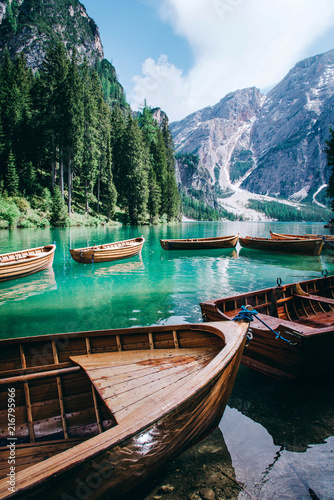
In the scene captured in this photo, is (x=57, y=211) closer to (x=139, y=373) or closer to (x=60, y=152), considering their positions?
(x=60, y=152)

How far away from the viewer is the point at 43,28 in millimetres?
118188

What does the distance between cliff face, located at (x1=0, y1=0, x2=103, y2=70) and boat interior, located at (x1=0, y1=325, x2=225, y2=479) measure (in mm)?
124598

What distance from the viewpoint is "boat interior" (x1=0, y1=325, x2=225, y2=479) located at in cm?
314

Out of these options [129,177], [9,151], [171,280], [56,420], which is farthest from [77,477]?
[129,177]

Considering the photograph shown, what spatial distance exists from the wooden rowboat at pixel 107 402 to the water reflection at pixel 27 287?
7748 mm

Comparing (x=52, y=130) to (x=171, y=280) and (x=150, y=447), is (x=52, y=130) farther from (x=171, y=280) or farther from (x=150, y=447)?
(x=150, y=447)

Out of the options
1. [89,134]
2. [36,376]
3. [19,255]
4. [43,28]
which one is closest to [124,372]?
[36,376]

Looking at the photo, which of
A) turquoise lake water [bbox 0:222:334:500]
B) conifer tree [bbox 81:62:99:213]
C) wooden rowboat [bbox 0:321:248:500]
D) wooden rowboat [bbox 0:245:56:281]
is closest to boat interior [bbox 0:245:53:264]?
wooden rowboat [bbox 0:245:56:281]

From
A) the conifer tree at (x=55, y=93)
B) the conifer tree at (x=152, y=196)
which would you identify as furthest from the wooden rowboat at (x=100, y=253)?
the conifer tree at (x=152, y=196)

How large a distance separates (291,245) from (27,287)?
21691mm

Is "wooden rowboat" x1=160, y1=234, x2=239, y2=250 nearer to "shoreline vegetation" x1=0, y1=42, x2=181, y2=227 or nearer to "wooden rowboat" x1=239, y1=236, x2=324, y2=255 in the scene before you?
"wooden rowboat" x1=239, y1=236, x2=324, y2=255

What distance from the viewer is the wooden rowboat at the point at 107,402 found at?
1.89 m

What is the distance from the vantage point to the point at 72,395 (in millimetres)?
3684

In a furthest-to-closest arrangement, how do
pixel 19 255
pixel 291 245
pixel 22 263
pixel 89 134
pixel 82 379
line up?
pixel 89 134, pixel 291 245, pixel 19 255, pixel 22 263, pixel 82 379
